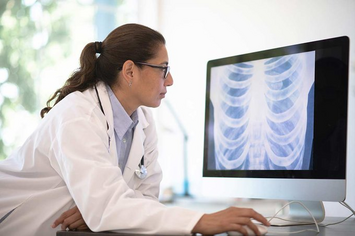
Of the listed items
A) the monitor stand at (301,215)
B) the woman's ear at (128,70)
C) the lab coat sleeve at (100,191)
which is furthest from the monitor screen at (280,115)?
the lab coat sleeve at (100,191)

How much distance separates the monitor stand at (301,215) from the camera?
5.20 feet

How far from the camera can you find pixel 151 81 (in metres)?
1.67

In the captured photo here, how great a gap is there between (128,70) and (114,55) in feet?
0.24

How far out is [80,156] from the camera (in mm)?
1252

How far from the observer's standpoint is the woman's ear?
5.36ft

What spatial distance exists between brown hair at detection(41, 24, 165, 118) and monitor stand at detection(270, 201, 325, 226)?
0.73 m

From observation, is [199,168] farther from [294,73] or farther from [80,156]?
[80,156]

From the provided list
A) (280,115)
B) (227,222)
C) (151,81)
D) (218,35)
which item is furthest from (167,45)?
(227,222)

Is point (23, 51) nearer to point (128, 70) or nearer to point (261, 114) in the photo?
point (128, 70)

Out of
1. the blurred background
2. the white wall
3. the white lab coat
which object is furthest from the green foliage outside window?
the white lab coat

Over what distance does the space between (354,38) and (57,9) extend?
→ 2.10m

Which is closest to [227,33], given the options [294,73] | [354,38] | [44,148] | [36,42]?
[354,38]

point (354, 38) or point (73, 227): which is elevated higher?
point (354, 38)

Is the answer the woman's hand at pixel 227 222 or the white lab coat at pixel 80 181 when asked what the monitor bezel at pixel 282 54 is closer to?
the white lab coat at pixel 80 181
